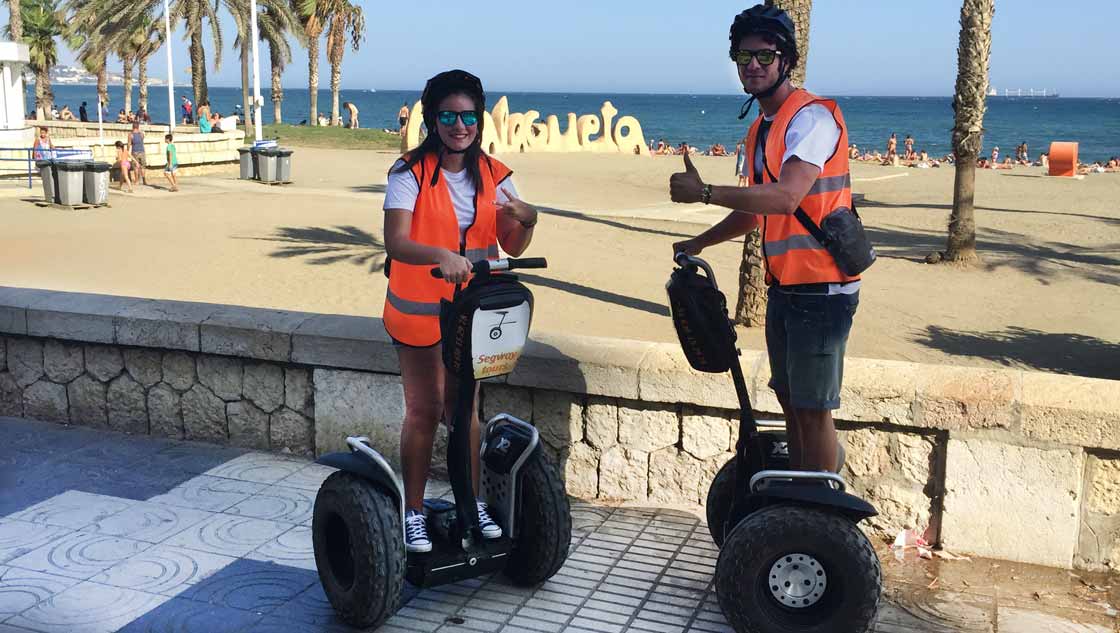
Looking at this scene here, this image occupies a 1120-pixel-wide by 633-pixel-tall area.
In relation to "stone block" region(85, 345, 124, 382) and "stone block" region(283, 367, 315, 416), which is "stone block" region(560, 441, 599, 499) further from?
"stone block" region(85, 345, 124, 382)

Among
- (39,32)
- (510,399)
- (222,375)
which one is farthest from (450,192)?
(39,32)

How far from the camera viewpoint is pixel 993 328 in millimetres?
12367

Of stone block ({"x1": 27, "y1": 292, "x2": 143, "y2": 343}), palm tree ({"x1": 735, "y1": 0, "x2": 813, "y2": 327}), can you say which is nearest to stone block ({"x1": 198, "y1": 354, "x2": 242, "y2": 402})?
stone block ({"x1": 27, "y1": 292, "x2": 143, "y2": 343})

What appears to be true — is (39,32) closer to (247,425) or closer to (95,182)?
(95,182)

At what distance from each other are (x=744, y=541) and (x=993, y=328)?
9.49m

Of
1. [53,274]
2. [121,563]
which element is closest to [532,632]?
[121,563]

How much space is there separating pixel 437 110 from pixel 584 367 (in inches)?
63.7

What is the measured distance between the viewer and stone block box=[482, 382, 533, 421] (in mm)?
5402

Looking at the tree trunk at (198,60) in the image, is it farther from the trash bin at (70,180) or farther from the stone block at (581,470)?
the stone block at (581,470)

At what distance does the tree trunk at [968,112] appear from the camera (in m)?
15.9

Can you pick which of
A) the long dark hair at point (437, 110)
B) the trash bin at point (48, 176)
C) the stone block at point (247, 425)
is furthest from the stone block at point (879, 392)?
the trash bin at point (48, 176)

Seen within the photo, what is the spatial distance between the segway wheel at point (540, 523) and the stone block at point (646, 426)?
955 mm

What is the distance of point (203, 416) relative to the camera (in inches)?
240

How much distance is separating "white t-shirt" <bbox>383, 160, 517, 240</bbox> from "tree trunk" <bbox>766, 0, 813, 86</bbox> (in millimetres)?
7309
